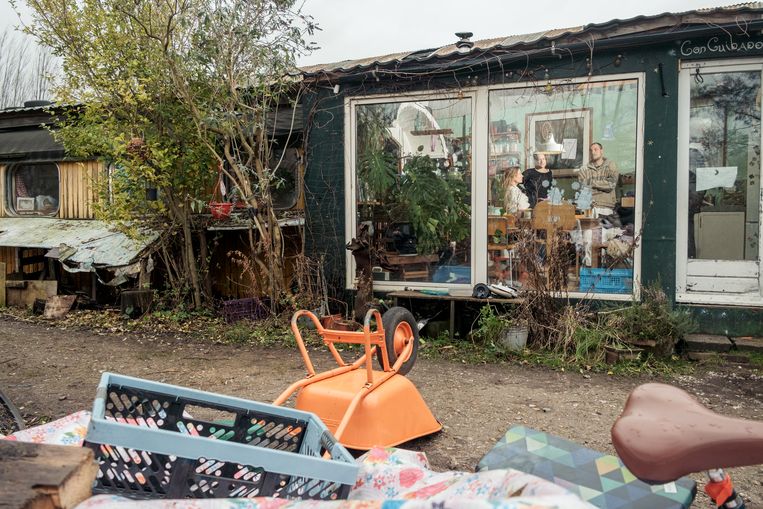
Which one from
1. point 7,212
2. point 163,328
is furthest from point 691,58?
point 7,212

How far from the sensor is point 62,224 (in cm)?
1169

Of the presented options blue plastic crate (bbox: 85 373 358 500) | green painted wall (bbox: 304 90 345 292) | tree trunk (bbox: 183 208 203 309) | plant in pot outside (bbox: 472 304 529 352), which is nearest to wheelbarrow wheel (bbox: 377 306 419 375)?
blue plastic crate (bbox: 85 373 358 500)

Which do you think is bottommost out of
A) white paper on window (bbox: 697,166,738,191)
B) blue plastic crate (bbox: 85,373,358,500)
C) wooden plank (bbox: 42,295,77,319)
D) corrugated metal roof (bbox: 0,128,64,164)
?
wooden plank (bbox: 42,295,77,319)

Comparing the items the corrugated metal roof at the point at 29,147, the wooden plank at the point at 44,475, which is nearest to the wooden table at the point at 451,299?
the wooden plank at the point at 44,475

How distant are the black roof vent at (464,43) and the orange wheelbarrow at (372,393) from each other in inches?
186

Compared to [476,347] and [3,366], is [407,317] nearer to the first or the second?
[476,347]

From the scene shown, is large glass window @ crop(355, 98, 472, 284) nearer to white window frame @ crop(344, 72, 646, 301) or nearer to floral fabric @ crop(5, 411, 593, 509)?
white window frame @ crop(344, 72, 646, 301)

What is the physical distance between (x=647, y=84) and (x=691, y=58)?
544 mm

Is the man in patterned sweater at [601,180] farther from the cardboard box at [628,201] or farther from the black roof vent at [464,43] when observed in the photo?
the black roof vent at [464,43]

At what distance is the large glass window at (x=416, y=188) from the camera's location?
8.32m

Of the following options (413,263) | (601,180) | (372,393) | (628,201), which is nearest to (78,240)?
(413,263)

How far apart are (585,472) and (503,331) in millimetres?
4675

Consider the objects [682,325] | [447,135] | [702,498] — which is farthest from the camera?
[447,135]

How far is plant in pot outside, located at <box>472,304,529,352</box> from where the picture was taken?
23.4 ft
